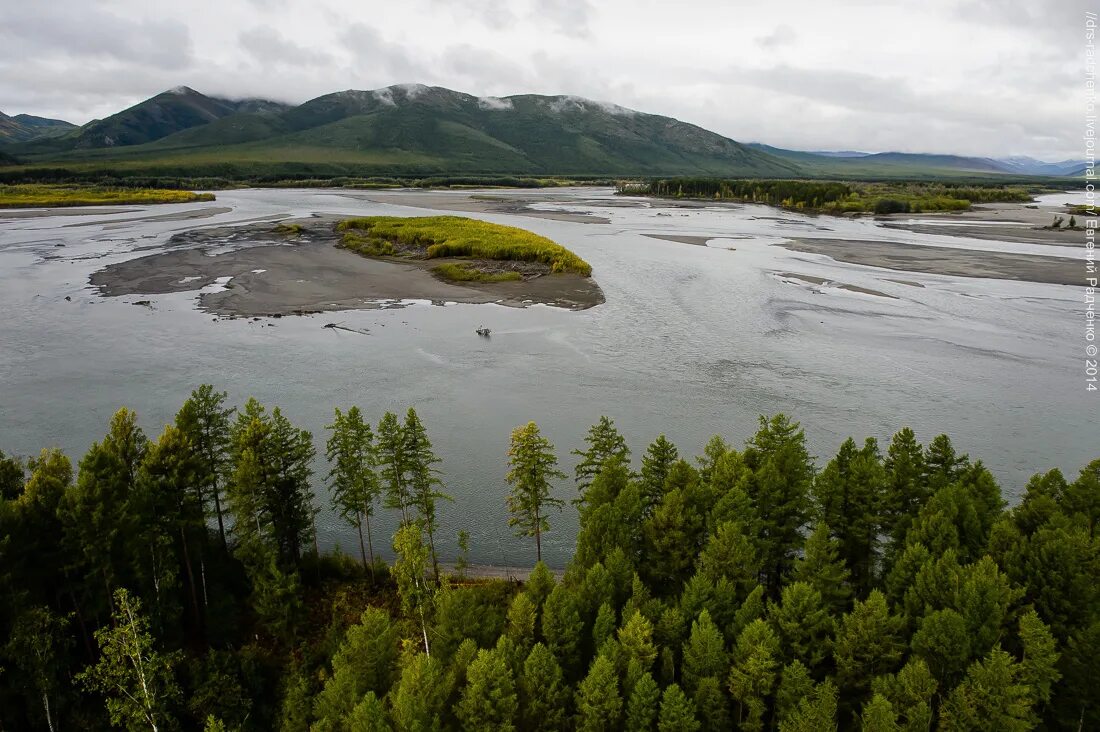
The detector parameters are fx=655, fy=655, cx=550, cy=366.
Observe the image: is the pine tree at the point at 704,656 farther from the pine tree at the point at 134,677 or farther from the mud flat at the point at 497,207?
the mud flat at the point at 497,207

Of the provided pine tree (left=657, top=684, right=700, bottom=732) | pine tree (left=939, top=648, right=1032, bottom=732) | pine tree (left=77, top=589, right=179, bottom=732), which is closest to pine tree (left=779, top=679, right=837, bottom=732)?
pine tree (left=657, top=684, right=700, bottom=732)

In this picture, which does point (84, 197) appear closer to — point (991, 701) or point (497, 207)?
point (497, 207)

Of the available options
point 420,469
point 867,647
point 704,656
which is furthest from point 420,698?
point 867,647

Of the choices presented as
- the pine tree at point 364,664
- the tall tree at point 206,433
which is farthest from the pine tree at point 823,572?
the tall tree at point 206,433

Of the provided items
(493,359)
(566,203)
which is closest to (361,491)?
(493,359)

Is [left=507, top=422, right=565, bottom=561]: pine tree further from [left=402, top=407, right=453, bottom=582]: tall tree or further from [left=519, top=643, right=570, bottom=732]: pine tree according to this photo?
[left=519, top=643, right=570, bottom=732]: pine tree
